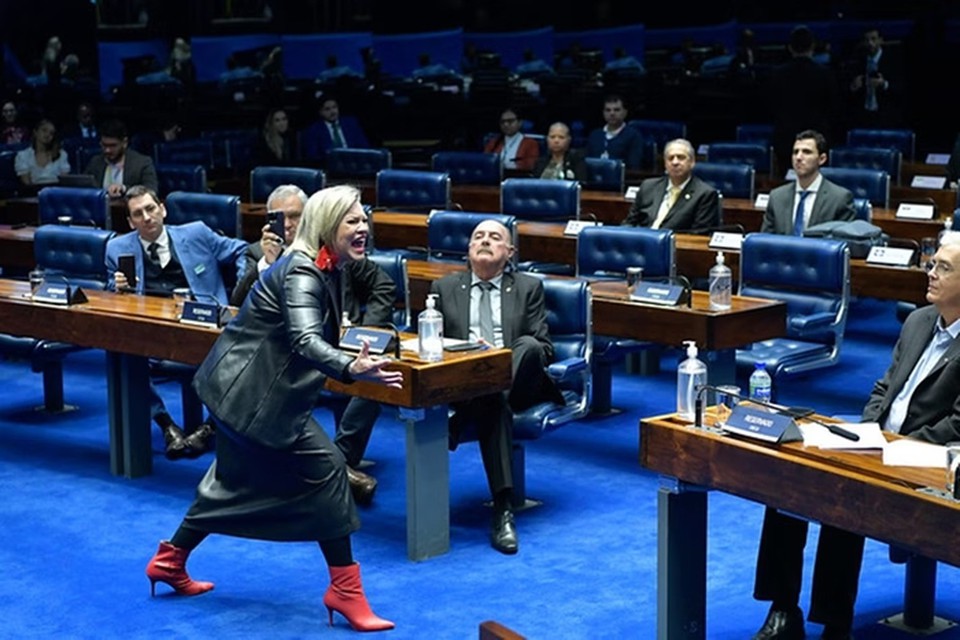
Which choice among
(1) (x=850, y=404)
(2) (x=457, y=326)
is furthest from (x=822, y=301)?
(2) (x=457, y=326)

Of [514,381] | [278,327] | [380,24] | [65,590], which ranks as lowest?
[65,590]

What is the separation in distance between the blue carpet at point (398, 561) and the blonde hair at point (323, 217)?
3.89ft

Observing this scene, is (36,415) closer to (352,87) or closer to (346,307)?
(346,307)

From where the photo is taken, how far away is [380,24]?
16.0 metres

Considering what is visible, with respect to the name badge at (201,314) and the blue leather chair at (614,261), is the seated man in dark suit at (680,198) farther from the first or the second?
the name badge at (201,314)

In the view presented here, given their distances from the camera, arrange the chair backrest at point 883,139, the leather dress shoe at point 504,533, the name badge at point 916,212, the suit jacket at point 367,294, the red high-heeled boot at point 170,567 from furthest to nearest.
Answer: the chair backrest at point 883,139, the name badge at point 916,212, the suit jacket at point 367,294, the leather dress shoe at point 504,533, the red high-heeled boot at point 170,567

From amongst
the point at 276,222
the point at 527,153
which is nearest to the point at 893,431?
the point at 276,222

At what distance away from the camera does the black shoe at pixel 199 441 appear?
7.00 m

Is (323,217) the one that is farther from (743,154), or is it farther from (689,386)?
(743,154)

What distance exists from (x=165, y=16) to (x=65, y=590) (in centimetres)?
1099

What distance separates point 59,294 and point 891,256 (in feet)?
11.9

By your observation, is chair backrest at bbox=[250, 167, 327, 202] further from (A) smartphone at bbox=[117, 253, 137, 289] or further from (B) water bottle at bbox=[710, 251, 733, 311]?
(B) water bottle at bbox=[710, 251, 733, 311]

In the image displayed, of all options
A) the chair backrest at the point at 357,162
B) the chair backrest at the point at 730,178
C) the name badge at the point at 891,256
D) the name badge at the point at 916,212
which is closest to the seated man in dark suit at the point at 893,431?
the name badge at the point at 891,256

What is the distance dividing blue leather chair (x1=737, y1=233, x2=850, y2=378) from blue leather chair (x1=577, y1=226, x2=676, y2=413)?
0.39 m
